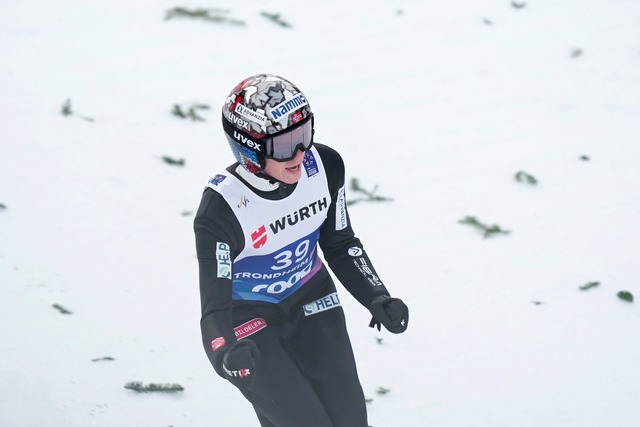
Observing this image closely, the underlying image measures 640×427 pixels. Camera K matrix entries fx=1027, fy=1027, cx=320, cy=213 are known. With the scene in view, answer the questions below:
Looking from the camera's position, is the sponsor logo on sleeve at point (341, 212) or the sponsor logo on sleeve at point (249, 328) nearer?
the sponsor logo on sleeve at point (249, 328)

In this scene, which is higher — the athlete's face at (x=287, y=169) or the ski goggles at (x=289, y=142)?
the ski goggles at (x=289, y=142)

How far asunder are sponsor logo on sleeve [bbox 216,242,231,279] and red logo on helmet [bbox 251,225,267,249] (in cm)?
24

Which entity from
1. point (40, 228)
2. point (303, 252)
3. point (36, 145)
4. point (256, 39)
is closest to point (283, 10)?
point (256, 39)

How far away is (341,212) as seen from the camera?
17.1 ft

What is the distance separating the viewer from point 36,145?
9273 mm

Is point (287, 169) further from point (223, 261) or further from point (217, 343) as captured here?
point (217, 343)

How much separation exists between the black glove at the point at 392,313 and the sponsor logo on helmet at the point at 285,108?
1.03m

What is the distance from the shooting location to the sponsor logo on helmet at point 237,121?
466cm

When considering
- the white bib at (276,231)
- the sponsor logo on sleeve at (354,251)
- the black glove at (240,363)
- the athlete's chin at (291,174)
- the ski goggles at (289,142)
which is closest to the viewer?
the black glove at (240,363)

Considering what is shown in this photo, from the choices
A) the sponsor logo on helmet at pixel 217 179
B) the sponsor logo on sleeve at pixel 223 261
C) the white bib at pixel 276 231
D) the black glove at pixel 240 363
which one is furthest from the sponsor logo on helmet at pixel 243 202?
the black glove at pixel 240 363

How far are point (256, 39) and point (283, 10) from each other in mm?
759

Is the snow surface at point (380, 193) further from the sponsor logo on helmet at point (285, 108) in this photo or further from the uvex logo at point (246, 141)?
the sponsor logo on helmet at point (285, 108)

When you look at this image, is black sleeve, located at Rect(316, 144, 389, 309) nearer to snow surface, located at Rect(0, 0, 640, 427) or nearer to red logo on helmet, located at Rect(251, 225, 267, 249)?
red logo on helmet, located at Rect(251, 225, 267, 249)

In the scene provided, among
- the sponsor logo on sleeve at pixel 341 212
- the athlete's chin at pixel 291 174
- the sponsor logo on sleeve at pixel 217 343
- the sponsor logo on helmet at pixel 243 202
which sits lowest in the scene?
the sponsor logo on sleeve at pixel 217 343
